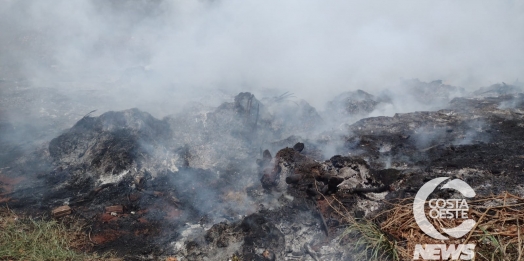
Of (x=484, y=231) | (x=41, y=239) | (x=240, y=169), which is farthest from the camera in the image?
(x=240, y=169)

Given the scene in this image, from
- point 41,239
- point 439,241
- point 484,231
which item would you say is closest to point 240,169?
point 41,239

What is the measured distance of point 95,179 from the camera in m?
6.63

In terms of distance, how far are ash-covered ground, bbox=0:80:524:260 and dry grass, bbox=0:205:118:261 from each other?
0.26 m

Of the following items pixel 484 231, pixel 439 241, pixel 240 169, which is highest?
pixel 240 169

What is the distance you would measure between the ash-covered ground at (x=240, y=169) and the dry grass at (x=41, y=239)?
0.26 m

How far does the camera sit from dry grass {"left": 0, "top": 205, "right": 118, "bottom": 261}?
4.45 m

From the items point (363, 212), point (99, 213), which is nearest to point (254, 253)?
point (363, 212)

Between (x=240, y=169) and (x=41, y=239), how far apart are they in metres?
3.74

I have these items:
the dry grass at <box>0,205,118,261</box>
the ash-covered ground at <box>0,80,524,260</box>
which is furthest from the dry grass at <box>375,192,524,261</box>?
the dry grass at <box>0,205,118,261</box>

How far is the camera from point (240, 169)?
7367 mm

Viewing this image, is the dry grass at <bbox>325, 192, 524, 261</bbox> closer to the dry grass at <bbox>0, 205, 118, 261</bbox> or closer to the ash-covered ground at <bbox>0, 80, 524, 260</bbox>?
the ash-covered ground at <bbox>0, 80, 524, 260</bbox>

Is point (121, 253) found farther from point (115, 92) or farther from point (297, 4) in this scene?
point (297, 4)

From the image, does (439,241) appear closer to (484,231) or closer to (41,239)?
(484,231)

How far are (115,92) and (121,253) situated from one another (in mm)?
8067
